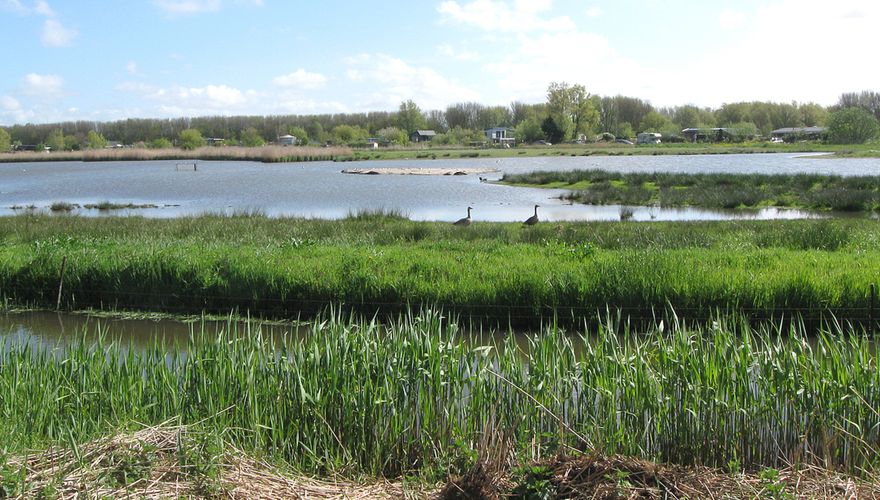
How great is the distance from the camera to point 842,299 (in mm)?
11508

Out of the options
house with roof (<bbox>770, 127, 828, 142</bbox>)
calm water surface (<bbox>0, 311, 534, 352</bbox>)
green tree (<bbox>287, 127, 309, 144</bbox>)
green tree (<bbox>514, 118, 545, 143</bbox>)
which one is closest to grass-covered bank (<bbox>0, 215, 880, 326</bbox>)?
calm water surface (<bbox>0, 311, 534, 352</bbox>)

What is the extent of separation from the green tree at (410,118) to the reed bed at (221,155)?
4994 centimetres

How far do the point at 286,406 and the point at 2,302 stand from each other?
1074 centimetres

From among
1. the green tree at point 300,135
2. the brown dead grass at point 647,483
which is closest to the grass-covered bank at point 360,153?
the green tree at point 300,135

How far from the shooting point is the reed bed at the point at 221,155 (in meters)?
91.1

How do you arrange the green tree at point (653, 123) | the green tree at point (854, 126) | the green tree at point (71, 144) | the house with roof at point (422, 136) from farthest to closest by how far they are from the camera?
the house with roof at point (422, 136) < the green tree at point (71, 144) < the green tree at point (653, 123) < the green tree at point (854, 126)

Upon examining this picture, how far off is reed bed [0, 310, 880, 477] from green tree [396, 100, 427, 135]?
480 feet

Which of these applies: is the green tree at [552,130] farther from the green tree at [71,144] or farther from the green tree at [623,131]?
the green tree at [71,144]

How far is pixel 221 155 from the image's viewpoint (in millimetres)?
101188

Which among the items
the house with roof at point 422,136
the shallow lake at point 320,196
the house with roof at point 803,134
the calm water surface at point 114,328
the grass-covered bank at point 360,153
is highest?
the house with roof at point 422,136

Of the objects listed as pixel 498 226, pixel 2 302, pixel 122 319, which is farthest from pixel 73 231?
pixel 498 226

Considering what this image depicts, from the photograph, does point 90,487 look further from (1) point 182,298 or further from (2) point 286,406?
(1) point 182,298

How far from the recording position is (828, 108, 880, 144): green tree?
100312 millimetres

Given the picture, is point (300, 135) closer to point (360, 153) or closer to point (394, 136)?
point (394, 136)
